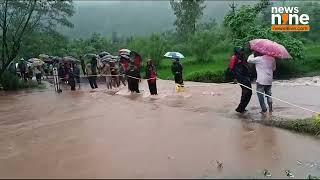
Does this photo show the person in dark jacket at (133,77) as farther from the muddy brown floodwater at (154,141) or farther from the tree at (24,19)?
the tree at (24,19)

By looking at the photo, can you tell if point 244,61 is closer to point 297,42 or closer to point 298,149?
point 298,149

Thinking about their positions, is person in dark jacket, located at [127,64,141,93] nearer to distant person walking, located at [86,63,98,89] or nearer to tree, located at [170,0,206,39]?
distant person walking, located at [86,63,98,89]

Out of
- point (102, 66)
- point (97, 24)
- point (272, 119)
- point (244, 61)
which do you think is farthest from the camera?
point (97, 24)

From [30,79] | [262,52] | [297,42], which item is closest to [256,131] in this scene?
[262,52]

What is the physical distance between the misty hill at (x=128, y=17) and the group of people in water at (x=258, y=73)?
70.1 meters

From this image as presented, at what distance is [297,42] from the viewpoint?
24062mm

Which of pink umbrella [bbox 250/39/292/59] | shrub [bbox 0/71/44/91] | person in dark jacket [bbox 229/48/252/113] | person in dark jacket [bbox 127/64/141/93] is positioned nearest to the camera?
pink umbrella [bbox 250/39/292/59]

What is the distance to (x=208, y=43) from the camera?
31.9 meters

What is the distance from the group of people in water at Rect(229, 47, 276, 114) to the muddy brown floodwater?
37cm

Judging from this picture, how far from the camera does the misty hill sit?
88.1m

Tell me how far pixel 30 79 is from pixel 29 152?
17064 millimetres

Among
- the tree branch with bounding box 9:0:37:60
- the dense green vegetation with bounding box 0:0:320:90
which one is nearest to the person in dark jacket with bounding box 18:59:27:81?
the tree branch with bounding box 9:0:37:60

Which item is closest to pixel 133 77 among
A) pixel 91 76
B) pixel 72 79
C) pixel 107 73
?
pixel 107 73

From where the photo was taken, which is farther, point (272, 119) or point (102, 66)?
point (102, 66)
